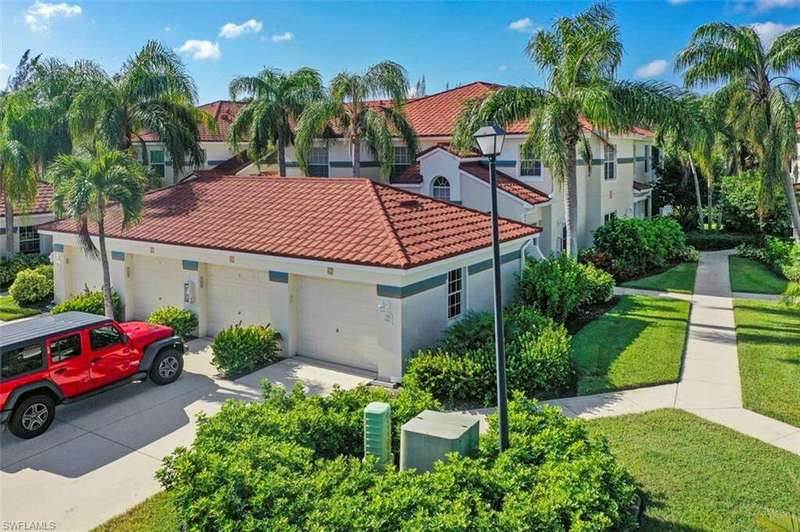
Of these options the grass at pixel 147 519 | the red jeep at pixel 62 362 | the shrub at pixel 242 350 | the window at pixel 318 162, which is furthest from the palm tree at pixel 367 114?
→ the grass at pixel 147 519

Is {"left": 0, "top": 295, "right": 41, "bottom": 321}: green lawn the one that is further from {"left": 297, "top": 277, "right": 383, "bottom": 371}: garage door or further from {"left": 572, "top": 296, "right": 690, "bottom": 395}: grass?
{"left": 572, "top": 296, "right": 690, "bottom": 395}: grass

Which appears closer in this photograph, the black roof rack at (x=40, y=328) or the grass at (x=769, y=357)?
the black roof rack at (x=40, y=328)

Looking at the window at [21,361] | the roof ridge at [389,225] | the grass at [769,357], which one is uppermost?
the roof ridge at [389,225]

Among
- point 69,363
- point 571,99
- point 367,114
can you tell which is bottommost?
point 69,363

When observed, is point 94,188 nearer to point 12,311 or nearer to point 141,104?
point 12,311

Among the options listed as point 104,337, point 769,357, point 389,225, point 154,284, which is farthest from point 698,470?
point 154,284

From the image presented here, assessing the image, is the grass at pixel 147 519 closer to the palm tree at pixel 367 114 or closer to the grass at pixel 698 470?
the grass at pixel 698 470
